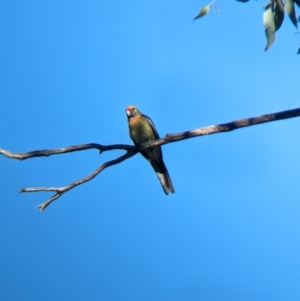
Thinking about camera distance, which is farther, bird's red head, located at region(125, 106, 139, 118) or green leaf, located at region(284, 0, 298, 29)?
bird's red head, located at region(125, 106, 139, 118)

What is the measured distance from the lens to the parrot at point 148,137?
3.40 meters

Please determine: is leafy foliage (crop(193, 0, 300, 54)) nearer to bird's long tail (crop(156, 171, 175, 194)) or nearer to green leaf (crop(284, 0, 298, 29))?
green leaf (crop(284, 0, 298, 29))

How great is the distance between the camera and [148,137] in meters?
3.70

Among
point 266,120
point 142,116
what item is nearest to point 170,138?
point 266,120

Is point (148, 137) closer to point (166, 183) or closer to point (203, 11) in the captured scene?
point (166, 183)

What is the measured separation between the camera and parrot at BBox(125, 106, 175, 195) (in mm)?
3398

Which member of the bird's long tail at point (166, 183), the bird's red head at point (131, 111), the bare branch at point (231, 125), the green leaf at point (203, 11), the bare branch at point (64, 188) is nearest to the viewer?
the bare branch at point (231, 125)

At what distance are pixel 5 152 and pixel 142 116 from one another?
1.97m

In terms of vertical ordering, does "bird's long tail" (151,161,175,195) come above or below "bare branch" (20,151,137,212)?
above

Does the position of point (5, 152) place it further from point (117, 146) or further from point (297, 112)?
point (297, 112)

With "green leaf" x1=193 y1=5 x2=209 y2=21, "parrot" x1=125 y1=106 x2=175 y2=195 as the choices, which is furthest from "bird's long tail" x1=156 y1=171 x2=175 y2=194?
"green leaf" x1=193 y1=5 x2=209 y2=21

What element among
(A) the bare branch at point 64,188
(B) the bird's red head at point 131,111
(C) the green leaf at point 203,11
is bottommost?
(A) the bare branch at point 64,188

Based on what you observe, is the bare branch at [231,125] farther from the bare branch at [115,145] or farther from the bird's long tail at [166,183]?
the bird's long tail at [166,183]

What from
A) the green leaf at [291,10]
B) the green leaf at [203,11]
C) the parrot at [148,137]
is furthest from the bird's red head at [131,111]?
the green leaf at [291,10]
